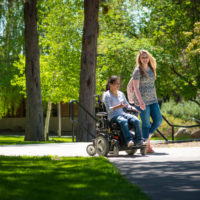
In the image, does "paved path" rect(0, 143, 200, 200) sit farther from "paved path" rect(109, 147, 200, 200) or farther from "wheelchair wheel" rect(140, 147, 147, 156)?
"wheelchair wheel" rect(140, 147, 147, 156)

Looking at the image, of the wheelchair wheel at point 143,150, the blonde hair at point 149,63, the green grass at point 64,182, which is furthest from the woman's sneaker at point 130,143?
the blonde hair at point 149,63

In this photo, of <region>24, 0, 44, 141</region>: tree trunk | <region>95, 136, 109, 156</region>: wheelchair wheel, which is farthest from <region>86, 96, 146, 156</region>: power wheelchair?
<region>24, 0, 44, 141</region>: tree trunk

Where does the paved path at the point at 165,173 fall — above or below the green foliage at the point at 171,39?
below

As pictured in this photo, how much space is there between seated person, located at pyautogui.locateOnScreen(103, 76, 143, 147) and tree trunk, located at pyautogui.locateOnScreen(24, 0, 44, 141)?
31.0 ft

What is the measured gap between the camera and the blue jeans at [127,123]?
9922 millimetres

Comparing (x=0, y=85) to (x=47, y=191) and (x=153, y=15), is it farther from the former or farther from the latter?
(x=47, y=191)

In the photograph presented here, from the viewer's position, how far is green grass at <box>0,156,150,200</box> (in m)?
5.21

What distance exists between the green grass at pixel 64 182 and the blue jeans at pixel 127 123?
1333 millimetres

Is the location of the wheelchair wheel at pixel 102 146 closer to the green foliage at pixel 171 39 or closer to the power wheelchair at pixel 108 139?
the power wheelchair at pixel 108 139

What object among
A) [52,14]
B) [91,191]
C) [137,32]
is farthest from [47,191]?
[137,32]

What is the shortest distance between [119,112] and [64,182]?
4.23 m

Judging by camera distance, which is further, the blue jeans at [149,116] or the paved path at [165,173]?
the blue jeans at [149,116]

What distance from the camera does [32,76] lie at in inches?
778

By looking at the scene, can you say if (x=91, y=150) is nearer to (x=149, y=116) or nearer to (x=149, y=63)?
(x=149, y=116)
